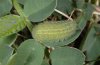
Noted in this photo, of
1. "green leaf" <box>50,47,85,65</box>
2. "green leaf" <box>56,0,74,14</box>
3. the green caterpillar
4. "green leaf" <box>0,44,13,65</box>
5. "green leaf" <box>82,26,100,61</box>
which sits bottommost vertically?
"green leaf" <box>82,26,100,61</box>

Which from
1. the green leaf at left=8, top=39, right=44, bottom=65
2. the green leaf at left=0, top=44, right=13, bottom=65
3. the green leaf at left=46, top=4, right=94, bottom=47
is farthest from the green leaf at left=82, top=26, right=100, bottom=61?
the green leaf at left=0, top=44, right=13, bottom=65

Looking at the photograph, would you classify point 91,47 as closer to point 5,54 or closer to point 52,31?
point 52,31

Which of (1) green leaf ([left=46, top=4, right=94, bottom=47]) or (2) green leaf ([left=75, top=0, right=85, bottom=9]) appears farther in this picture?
(2) green leaf ([left=75, top=0, right=85, bottom=9])

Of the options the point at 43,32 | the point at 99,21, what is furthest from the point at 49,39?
the point at 99,21

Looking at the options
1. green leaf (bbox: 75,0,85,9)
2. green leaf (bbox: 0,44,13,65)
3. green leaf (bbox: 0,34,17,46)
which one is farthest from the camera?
green leaf (bbox: 75,0,85,9)

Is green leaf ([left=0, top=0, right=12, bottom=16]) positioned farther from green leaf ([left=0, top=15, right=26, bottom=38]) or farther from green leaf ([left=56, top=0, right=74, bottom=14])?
green leaf ([left=56, top=0, right=74, bottom=14])

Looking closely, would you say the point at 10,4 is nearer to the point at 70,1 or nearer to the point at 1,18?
the point at 1,18

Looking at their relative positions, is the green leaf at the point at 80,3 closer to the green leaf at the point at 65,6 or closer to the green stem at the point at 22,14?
the green leaf at the point at 65,6

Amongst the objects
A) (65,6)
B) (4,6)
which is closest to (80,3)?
(65,6)
